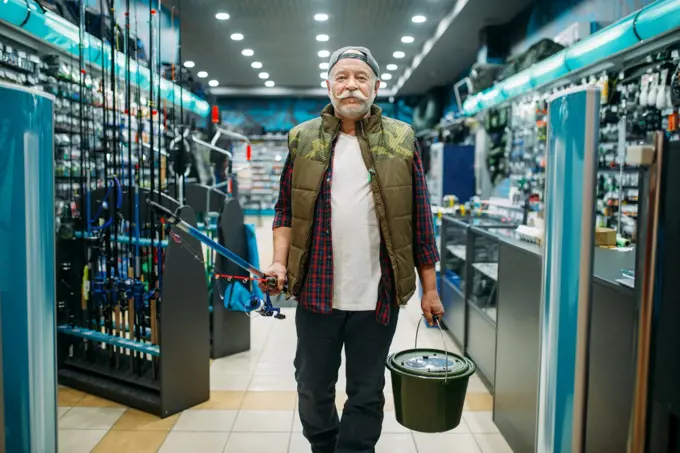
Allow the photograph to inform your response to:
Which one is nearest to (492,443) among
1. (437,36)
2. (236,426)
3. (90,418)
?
(236,426)

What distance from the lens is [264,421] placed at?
9.98ft

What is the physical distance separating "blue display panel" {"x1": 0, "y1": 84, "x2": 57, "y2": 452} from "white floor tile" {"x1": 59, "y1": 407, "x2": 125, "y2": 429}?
7.34 ft

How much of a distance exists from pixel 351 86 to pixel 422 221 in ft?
1.82

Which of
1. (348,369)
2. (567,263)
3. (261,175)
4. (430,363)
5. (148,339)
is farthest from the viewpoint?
(261,175)

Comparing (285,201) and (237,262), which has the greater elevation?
(285,201)

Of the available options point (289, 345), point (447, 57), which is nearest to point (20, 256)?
point (289, 345)

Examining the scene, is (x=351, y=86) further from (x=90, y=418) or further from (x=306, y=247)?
(x=90, y=418)

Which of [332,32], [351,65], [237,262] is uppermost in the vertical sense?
[332,32]

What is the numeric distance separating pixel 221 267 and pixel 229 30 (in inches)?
268

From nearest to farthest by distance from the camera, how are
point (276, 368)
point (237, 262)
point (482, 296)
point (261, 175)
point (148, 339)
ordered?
1. point (237, 262)
2. point (148, 339)
3. point (276, 368)
4. point (482, 296)
5. point (261, 175)

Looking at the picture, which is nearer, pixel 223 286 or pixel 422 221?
pixel 422 221

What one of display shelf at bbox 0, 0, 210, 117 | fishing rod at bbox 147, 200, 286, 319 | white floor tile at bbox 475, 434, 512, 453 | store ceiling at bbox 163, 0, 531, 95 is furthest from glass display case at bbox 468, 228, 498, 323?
store ceiling at bbox 163, 0, 531, 95

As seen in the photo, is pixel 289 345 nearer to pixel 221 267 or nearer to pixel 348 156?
pixel 221 267

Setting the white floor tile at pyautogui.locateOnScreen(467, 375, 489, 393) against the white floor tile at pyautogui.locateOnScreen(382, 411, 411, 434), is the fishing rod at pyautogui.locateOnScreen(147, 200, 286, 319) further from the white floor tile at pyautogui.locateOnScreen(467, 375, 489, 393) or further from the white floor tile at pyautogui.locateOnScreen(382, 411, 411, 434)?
the white floor tile at pyautogui.locateOnScreen(467, 375, 489, 393)
